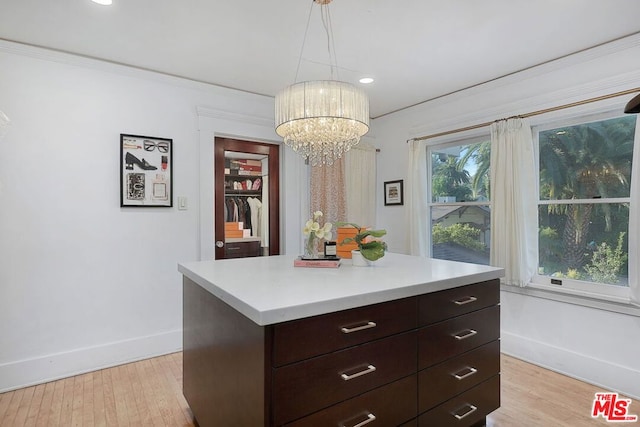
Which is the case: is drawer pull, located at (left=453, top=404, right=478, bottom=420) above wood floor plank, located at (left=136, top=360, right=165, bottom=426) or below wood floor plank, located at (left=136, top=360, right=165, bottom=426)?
above

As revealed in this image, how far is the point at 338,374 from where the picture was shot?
1.28m

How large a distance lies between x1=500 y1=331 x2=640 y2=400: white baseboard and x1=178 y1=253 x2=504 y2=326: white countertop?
1.46m

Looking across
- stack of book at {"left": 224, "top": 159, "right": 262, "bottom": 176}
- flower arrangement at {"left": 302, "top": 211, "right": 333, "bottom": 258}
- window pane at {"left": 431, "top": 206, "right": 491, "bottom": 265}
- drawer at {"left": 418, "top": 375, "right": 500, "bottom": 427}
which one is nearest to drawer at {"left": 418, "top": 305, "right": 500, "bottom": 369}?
drawer at {"left": 418, "top": 375, "right": 500, "bottom": 427}

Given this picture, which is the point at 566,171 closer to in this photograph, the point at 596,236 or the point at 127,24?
the point at 596,236

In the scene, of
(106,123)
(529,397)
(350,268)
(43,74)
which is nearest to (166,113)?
(106,123)

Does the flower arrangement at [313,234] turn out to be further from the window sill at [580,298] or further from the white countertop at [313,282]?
the window sill at [580,298]

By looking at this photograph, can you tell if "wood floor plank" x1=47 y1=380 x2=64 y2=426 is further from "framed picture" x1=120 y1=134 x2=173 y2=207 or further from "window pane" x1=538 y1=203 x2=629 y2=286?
"window pane" x1=538 y1=203 x2=629 y2=286

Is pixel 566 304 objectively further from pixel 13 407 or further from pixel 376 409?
pixel 13 407

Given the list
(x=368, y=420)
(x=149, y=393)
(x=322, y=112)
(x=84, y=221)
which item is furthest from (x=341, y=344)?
(x=84, y=221)

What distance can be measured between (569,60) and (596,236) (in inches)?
55.2

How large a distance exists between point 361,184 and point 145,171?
2468mm

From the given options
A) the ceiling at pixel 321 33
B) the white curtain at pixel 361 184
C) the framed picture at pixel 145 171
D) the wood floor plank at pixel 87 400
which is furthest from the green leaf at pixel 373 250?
the white curtain at pixel 361 184

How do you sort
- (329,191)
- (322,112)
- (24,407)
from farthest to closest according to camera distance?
(329,191) → (24,407) → (322,112)

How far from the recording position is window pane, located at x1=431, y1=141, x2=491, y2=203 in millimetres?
3453
